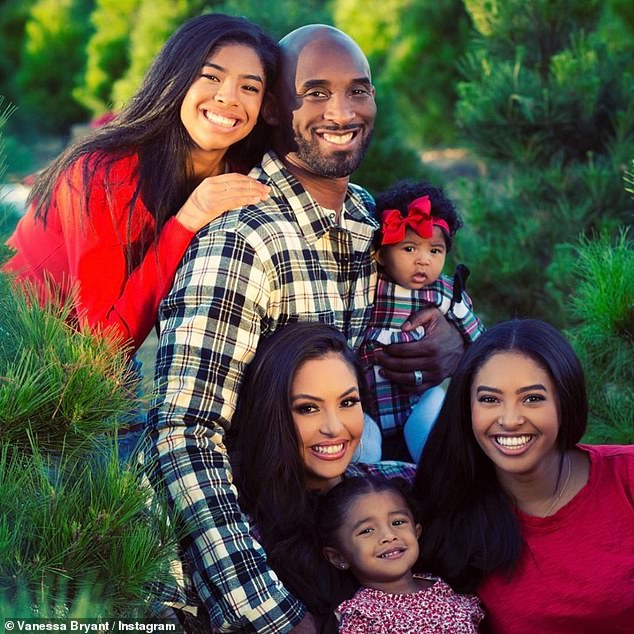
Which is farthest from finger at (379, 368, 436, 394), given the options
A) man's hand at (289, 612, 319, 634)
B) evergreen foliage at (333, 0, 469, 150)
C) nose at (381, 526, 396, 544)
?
evergreen foliage at (333, 0, 469, 150)

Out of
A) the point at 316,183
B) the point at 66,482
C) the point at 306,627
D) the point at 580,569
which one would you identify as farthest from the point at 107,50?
the point at 66,482

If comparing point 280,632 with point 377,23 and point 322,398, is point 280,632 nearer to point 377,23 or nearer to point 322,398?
point 322,398

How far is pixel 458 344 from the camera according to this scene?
3.93 meters

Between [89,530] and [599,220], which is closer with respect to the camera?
[89,530]

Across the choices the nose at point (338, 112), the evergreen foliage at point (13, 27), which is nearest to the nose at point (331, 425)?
the nose at point (338, 112)

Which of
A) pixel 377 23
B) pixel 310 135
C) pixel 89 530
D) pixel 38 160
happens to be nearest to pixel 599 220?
pixel 310 135

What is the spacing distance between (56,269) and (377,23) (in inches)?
346

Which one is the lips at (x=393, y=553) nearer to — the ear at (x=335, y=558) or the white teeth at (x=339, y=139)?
the ear at (x=335, y=558)

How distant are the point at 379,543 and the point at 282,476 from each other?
0.32 meters

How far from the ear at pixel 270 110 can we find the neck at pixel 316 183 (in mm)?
143

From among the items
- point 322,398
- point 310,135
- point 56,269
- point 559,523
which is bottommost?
point 559,523

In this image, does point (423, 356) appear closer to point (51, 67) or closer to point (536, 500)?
point (536, 500)

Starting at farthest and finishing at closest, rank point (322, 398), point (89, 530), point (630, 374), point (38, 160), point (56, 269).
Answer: point (38, 160)
point (630, 374)
point (56, 269)
point (322, 398)
point (89, 530)

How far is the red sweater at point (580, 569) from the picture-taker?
2.83 metres
